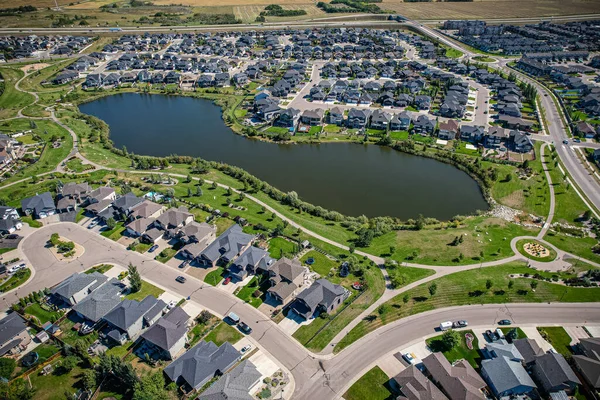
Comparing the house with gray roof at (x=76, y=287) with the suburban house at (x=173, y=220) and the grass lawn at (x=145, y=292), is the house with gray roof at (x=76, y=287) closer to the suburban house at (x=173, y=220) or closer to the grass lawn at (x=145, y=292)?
the grass lawn at (x=145, y=292)

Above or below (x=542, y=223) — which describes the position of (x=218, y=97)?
above

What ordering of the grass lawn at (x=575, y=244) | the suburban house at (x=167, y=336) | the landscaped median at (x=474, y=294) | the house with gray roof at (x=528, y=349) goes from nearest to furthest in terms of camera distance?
the house with gray roof at (x=528, y=349)
the suburban house at (x=167, y=336)
the landscaped median at (x=474, y=294)
the grass lawn at (x=575, y=244)

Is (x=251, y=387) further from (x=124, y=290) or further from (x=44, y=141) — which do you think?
(x=44, y=141)

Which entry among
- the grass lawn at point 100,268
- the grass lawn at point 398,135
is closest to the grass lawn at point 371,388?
the grass lawn at point 100,268

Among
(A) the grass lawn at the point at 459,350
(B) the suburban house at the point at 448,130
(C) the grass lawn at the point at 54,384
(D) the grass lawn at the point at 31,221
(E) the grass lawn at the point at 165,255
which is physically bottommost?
(C) the grass lawn at the point at 54,384

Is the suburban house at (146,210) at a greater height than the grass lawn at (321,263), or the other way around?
the suburban house at (146,210)

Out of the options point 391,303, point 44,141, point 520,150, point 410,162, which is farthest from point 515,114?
point 44,141
